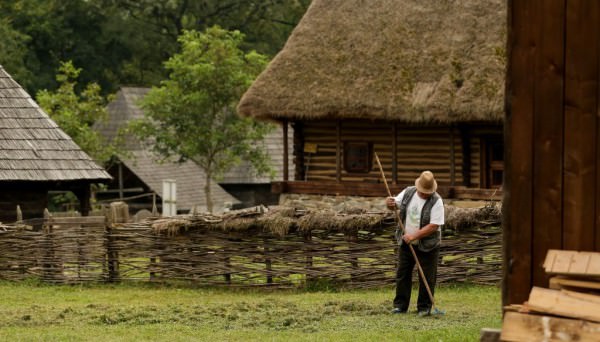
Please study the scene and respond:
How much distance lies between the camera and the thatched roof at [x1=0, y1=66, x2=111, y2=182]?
21422 mm

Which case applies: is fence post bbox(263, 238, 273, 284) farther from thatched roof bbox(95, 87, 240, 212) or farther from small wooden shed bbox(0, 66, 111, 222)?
thatched roof bbox(95, 87, 240, 212)

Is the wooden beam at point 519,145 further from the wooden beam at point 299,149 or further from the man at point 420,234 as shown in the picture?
the wooden beam at point 299,149

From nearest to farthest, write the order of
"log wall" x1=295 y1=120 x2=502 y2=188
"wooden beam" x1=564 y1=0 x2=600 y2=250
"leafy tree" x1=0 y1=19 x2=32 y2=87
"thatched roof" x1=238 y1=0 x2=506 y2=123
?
"wooden beam" x1=564 y1=0 x2=600 y2=250
"thatched roof" x1=238 y1=0 x2=506 y2=123
"log wall" x1=295 y1=120 x2=502 y2=188
"leafy tree" x1=0 y1=19 x2=32 y2=87

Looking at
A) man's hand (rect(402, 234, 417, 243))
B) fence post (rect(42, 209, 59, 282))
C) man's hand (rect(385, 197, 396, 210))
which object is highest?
man's hand (rect(385, 197, 396, 210))

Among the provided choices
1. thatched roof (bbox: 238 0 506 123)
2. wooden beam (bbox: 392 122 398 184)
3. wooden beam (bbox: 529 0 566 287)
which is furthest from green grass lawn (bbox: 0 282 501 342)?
wooden beam (bbox: 392 122 398 184)

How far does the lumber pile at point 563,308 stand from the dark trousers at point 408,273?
6483 mm

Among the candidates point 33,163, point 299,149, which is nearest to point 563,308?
point 33,163

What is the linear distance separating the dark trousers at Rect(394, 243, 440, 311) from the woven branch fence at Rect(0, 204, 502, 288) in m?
2.55

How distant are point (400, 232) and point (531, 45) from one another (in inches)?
259

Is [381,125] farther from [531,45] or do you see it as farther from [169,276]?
[531,45]

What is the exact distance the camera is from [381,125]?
97.3 ft

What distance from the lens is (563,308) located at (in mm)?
5930

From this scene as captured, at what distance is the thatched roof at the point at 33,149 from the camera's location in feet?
70.3

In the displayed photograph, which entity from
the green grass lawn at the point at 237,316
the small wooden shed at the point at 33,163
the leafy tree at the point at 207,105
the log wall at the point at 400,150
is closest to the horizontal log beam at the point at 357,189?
the log wall at the point at 400,150
